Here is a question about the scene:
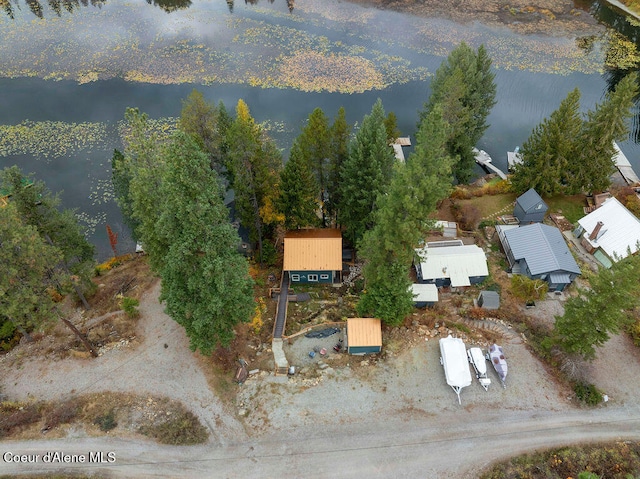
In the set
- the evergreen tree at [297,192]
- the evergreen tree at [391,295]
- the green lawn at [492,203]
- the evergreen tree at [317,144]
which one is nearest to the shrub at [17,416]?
the evergreen tree at [297,192]

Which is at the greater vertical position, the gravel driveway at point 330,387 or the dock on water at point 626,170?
the dock on water at point 626,170

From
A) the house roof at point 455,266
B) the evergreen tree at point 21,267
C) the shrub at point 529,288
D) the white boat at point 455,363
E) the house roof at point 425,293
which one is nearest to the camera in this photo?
the evergreen tree at point 21,267

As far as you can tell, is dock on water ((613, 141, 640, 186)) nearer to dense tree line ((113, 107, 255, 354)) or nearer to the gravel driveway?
the gravel driveway

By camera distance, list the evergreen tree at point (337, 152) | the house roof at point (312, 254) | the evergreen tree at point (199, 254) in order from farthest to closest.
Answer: the house roof at point (312, 254)
the evergreen tree at point (337, 152)
the evergreen tree at point (199, 254)

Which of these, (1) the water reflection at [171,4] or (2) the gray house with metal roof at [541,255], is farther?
(1) the water reflection at [171,4]

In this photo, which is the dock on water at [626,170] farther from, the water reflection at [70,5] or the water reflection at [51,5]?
the water reflection at [51,5]

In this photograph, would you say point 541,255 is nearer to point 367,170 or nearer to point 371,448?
point 367,170

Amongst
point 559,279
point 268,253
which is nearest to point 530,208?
point 559,279
